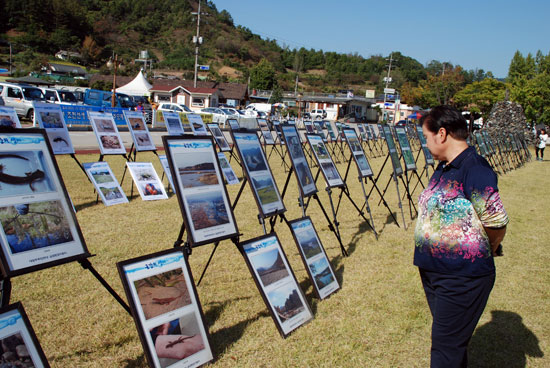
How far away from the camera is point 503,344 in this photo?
3.65 metres

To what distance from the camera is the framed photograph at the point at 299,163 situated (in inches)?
197

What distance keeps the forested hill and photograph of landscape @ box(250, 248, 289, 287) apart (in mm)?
85232

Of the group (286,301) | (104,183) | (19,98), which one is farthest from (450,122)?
(19,98)

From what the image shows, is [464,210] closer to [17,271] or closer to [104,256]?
[17,271]

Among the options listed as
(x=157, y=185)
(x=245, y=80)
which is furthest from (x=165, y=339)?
(x=245, y=80)

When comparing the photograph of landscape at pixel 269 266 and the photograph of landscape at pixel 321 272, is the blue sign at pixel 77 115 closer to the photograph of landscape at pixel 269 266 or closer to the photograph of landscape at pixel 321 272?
the photograph of landscape at pixel 321 272

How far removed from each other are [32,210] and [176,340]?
1219 millimetres

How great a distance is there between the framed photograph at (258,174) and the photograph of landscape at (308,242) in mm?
327

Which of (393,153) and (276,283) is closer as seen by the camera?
(276,283)

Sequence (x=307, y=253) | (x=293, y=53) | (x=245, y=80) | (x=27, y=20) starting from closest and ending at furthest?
1. (x=307, y=253)
2. (x=27, y=20)
3. (x=245, y=80)
4. (x=293, y=53)

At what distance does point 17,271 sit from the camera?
2.25 metres

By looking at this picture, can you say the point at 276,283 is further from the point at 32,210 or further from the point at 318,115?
the point at 318,115

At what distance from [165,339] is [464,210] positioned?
6.62 ft

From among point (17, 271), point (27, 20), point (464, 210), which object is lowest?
point (17, 271)
